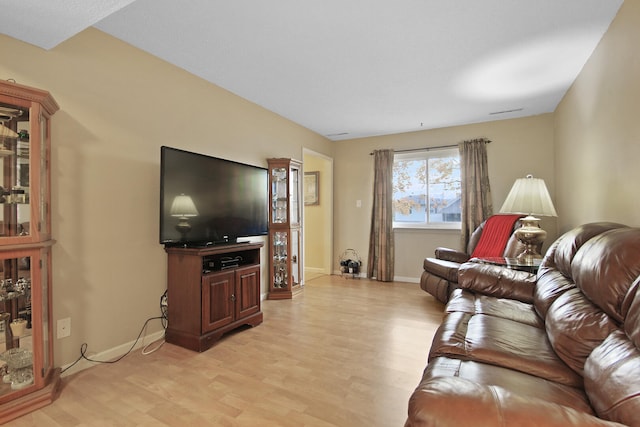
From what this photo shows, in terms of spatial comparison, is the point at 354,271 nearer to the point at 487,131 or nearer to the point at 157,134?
the point at 487,131

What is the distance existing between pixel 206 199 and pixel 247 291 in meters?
0.97

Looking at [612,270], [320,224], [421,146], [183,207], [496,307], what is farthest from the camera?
[320,224]

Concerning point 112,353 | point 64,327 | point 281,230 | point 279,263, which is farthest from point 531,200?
point 64,327

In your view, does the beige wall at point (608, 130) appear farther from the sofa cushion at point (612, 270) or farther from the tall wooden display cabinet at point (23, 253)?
the tall wooden display cabinet at point (23, 253)

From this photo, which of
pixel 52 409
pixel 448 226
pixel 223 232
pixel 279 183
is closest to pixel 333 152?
pixel 279 183

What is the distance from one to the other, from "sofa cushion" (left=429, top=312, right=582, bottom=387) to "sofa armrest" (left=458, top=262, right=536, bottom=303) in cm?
55

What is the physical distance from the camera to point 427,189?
16.2 ft

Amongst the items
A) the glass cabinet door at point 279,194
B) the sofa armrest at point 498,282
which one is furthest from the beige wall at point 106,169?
the sofa armrest at point 498,282

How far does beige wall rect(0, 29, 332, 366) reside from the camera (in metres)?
2.05

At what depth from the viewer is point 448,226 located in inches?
187

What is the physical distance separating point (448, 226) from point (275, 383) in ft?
12.2

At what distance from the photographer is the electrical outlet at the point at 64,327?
2046 millimetres

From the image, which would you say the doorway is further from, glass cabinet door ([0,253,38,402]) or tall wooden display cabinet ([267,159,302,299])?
glass cabinet door ([0,253,38,402])

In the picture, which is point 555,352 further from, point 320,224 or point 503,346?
point 320,224
